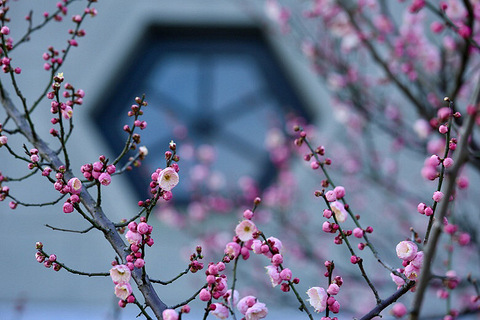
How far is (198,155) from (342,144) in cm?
109

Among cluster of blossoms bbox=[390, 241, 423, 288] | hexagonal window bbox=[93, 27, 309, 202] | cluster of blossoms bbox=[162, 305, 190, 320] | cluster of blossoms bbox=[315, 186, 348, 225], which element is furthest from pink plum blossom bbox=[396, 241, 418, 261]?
hexagonal window bbox=[93, 27, 309, 202]

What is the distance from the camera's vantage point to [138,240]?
1031mm

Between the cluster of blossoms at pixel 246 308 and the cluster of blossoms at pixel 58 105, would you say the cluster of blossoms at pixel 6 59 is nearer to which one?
the cluster of blossoms at pixel 58 105

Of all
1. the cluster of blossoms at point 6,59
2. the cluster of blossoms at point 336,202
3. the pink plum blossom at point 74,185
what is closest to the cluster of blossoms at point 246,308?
the cluster of blossoms at point 336,202

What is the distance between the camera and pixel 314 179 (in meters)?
4.33

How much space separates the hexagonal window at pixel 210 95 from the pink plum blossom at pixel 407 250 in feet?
11.3

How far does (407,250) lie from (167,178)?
47cm

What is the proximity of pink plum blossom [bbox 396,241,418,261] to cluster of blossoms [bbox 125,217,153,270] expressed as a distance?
46 centimetres

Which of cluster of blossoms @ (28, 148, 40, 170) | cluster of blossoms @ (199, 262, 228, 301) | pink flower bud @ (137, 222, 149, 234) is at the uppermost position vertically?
cluster of blossoms @ (28, 148, 40, 170)

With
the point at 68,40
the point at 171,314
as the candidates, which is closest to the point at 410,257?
the point at 171,314

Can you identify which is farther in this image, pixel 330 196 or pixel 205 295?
pixel 330 196

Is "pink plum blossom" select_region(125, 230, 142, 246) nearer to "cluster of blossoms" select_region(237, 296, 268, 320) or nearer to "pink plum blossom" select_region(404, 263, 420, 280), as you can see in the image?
"cluster of blossoms" select_region(237, 296, 268, 320)

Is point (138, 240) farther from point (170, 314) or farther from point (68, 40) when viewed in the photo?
point (68, 40)

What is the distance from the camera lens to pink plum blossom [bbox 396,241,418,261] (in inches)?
40.3
